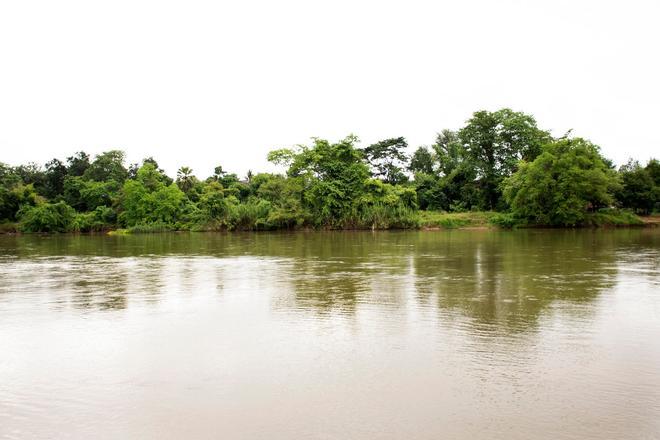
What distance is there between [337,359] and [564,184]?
4324 cm

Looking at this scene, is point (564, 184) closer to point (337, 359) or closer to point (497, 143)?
point (497, 143)

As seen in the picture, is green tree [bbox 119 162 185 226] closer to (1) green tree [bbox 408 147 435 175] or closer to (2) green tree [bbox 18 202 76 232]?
(2) green tree [bbox 18 202 76 232]

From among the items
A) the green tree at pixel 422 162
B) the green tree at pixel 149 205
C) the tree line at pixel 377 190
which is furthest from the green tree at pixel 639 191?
the green tree at pixel 149 205

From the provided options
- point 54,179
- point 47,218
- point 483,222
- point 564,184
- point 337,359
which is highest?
point 54,179

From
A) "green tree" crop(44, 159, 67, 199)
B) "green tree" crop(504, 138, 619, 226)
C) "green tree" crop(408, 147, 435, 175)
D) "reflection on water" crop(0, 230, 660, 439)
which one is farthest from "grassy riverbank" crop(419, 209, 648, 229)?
"green tree" crop(44, 159, 67, 199)

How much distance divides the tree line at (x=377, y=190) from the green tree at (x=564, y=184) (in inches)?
3.6

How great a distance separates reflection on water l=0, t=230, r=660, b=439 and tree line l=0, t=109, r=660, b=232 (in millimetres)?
35654

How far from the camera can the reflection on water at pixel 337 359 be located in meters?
4.43

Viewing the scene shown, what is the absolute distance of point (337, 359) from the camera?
6.17 meters

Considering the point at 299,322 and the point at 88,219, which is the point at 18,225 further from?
the point at 299,322

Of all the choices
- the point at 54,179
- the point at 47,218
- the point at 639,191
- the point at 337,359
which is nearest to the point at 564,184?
the point at 639,191

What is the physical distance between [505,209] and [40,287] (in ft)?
161

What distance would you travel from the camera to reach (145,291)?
38.9ft

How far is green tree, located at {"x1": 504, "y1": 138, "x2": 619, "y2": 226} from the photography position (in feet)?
146
